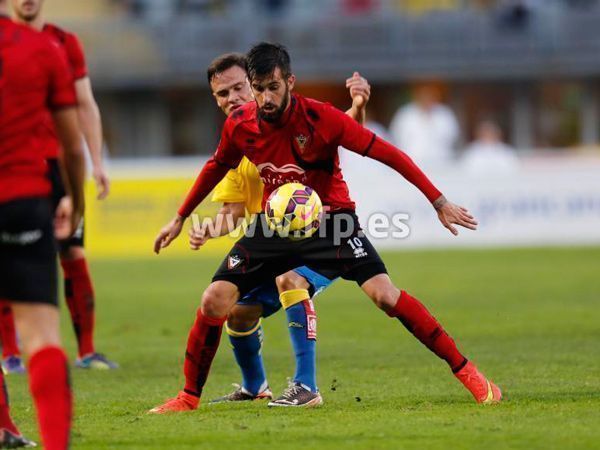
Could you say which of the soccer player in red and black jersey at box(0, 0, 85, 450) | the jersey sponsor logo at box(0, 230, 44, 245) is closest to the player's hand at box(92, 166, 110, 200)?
the soccer player in red and black jersey at box(0, 0, 85, 450)

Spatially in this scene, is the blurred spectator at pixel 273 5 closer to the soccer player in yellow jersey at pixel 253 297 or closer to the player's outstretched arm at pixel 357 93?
the soccer player in yellow jersey at pixel 253 297

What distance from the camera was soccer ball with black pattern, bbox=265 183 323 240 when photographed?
7508 mm

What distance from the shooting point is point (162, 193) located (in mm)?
22109

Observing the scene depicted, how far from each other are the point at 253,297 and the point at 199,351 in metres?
0.51

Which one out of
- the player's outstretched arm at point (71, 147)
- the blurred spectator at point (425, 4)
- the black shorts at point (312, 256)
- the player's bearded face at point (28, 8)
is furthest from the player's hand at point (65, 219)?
the blurred spectator at point (425, 4)

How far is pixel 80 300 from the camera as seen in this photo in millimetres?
10266

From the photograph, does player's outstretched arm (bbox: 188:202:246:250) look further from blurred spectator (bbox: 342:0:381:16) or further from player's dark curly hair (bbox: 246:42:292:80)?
blurred spectator (bbox: 342:0:381:16)

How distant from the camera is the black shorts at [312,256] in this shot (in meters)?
7.64

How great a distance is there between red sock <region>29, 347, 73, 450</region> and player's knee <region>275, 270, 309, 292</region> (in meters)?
2.32

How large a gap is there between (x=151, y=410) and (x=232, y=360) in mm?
3001

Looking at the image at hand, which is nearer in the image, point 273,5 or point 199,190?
point 199,190

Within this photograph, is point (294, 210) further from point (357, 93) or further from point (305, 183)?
point (357, 93)

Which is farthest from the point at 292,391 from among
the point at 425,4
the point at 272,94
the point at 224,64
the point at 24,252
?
the point at 425,4

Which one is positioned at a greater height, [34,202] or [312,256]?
[34,202]
